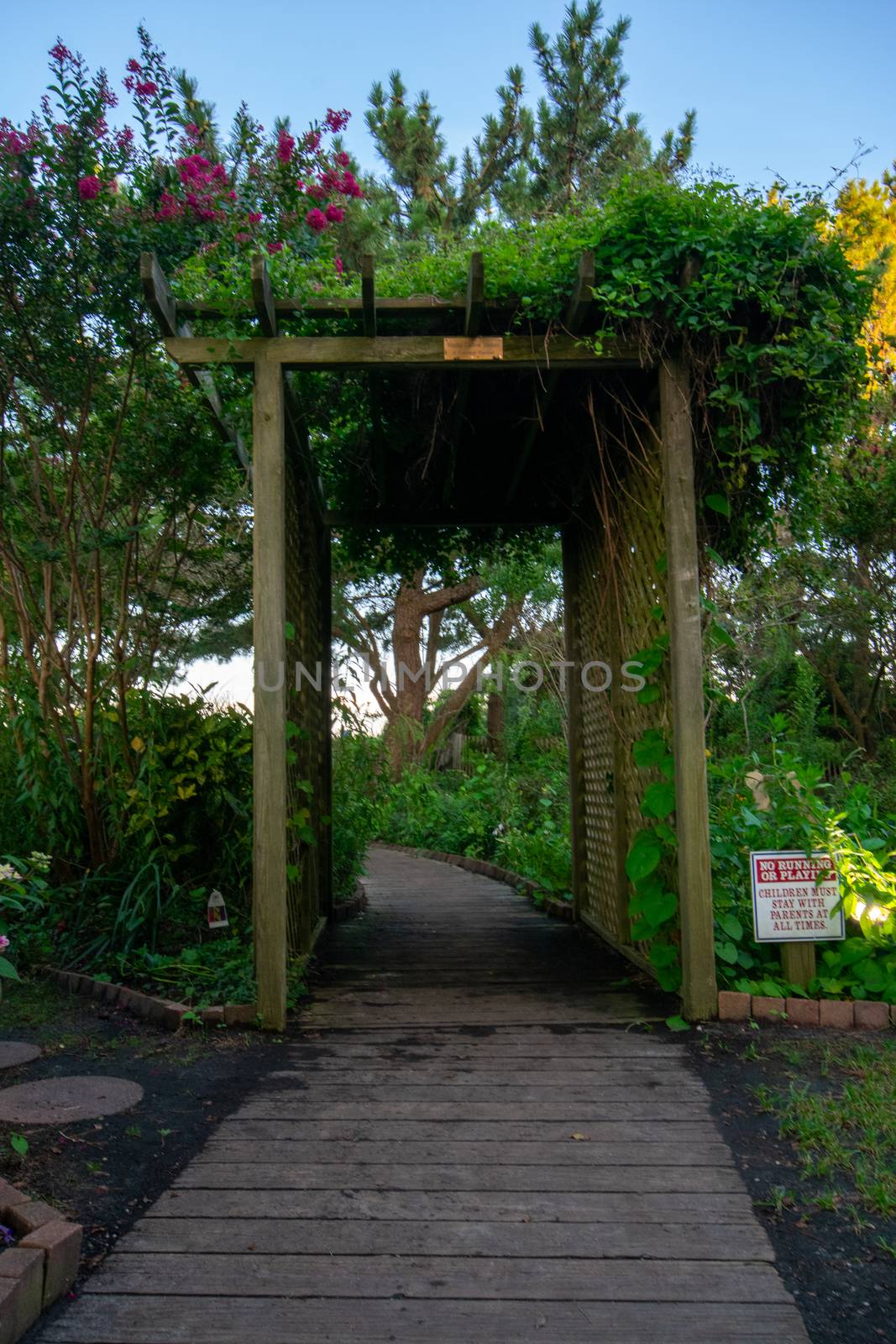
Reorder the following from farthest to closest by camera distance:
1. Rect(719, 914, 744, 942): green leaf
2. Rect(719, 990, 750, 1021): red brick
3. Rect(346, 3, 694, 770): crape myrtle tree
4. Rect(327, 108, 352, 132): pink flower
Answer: Rect(346, 3, 694, 770): crape myrtle tree
Rect(327, 108, 352, 132): pink flower
Rect(719, 914, 744, 942): green leaf
Rect(719, 990, 750, 1021): red brick

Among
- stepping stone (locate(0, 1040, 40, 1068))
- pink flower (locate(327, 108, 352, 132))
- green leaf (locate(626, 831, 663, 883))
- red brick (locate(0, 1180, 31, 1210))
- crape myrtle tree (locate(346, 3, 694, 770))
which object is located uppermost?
crape myrtle tree (locate(346, 3, 694, 770))

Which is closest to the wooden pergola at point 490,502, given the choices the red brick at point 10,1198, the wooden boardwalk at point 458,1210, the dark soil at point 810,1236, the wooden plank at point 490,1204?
the wooden boardwalk at point 458,1210

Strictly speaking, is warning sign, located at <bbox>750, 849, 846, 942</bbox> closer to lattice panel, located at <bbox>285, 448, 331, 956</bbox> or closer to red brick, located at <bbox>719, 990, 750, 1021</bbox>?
red brick, located at <bbox>719, 990, 750, 1021</bbox>

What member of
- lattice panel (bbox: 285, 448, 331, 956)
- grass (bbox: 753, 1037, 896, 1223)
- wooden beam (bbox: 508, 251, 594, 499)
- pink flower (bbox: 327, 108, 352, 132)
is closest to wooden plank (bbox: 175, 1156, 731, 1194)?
grass (bbox: 753, 1037, 896, 1223)

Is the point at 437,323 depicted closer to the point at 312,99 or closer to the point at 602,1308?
the point at 312,99

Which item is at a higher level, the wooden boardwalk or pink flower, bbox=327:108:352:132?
pink flower, bbox=327:108:352:132

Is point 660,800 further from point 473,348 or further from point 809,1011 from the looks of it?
point 473,348

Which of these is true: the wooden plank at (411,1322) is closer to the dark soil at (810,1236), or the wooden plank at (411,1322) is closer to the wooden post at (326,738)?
the dark soil at (810,1236)

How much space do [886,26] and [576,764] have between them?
5.32 metres

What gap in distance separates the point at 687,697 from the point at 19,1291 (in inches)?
111

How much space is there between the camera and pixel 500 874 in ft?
29.2

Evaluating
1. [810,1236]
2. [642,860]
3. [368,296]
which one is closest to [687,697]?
[642,860]

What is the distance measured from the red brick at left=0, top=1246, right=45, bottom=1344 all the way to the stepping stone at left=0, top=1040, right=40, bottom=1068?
171 centimetres

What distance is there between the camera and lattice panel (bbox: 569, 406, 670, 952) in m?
4.39
